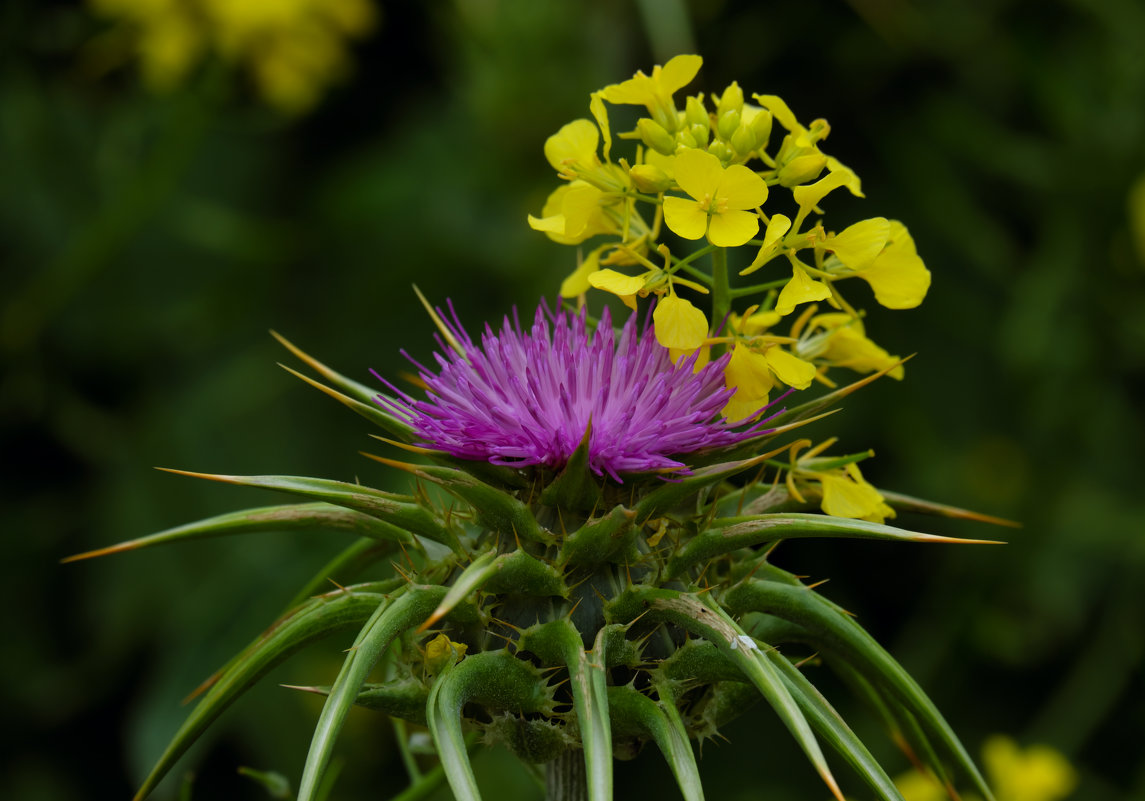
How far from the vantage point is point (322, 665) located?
9.19 feet

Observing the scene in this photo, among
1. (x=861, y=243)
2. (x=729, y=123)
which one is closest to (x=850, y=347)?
(x=861, y=243)

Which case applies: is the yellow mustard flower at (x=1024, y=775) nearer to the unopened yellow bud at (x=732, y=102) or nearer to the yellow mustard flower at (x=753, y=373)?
the yellow mustard flower at (x=753, y=373)

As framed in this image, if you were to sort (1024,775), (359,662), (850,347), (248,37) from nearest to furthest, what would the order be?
(359,662), (850,347), (1024,775), (248,37)

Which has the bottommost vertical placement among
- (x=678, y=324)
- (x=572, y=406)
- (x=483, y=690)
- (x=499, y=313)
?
(x=499, y=313)

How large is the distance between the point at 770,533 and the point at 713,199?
0.28m

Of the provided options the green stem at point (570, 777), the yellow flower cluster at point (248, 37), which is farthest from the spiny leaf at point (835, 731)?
the yellow flower cluster at point (248, 37)

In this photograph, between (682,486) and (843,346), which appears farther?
(843,346)

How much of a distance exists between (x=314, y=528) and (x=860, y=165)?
2.36 meters

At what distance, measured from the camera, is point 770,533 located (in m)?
0.90

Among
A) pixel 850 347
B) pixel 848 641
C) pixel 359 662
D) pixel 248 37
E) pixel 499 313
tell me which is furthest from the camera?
pixel 499 313

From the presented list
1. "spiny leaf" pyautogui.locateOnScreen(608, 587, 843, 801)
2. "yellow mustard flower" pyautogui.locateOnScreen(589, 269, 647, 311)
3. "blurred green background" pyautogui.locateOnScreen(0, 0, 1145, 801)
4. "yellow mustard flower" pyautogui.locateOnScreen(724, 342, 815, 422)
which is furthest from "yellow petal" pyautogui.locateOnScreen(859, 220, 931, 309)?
"blurred green background" pyautogui.locateOnScreen(0, 0, 1145, 801)

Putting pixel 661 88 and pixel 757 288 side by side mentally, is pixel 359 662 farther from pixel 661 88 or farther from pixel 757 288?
pixel 661 88

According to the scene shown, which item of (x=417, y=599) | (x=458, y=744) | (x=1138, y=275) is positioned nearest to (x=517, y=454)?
(x=417, y=599)

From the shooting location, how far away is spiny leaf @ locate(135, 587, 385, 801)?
2.84 feet
